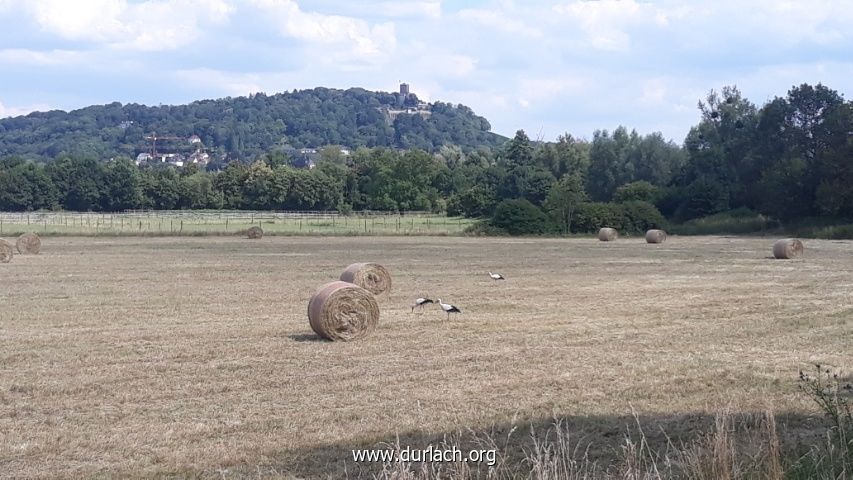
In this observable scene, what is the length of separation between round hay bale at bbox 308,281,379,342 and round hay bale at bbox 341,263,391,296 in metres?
7.66

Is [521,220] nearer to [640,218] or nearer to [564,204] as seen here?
[564,204]

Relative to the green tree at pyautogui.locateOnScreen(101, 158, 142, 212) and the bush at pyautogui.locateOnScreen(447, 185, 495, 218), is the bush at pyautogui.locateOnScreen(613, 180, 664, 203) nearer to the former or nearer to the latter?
the bush at pyautogui.locateOnScreen(447, 185, 495, 218)

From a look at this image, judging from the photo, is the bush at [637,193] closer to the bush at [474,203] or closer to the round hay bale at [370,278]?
the bush at [474,203]

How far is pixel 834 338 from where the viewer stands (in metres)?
17.2

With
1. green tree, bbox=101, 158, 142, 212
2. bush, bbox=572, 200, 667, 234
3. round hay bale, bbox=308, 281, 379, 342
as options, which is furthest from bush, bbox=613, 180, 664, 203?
round hay bale, bbox=308, 281, 379, 342

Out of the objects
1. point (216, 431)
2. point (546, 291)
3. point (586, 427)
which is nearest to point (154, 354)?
point (216, 431)

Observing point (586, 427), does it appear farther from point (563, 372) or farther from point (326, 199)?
point (326, 199)

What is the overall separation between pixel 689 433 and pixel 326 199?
401ft

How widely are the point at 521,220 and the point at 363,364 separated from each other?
63.1m

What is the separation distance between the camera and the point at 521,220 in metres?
77.6

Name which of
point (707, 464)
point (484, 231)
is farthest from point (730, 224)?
point (707, 464)

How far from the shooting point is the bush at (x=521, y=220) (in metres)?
77.4

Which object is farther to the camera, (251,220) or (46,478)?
(251,220)

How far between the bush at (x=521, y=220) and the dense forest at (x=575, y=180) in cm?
10
